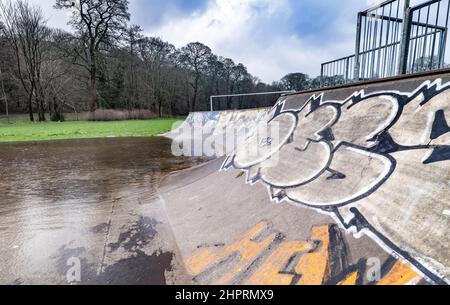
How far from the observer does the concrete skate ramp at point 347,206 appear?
1.87m

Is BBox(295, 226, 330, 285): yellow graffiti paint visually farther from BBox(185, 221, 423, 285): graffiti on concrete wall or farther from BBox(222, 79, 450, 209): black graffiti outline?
BBox(222, 79, 450, 209): black graffiti outline

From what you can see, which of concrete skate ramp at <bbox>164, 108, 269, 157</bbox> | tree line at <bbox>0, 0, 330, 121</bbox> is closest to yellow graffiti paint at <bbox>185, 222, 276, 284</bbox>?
concrete skate ramp at <bbox>164, 108, 269, 157</bbox>

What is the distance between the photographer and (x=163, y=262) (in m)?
2.83

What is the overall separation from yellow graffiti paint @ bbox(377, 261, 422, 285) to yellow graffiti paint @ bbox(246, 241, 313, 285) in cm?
64

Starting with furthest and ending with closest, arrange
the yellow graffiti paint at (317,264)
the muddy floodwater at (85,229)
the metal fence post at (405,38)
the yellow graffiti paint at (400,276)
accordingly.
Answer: the metal fence post at (405,38) → the muddy floodwater at (85,229) → the yellow graffiti paint at (317,264) → the yellow graffiti paint at (400,276)

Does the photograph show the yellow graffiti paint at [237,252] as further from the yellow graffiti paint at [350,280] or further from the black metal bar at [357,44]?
the black metal bar at [357,44]

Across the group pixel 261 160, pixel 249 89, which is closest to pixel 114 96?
pixel 249 89

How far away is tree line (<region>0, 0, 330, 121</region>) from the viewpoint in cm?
2895

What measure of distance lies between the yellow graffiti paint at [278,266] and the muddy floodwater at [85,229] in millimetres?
770

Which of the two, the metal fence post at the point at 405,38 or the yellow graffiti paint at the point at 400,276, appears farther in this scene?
the metal fence post at the point at 405,38

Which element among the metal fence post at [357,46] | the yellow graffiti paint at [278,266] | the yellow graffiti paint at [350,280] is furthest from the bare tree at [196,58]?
the yellow graffiti paint at [350,280]

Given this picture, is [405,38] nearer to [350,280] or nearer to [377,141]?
[377,141]

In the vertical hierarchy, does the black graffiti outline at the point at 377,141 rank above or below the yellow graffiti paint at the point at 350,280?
above

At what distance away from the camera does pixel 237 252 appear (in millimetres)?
2682
